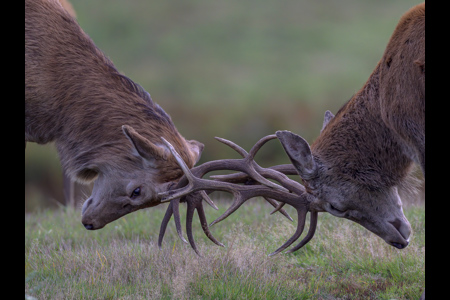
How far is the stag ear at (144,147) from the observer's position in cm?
575

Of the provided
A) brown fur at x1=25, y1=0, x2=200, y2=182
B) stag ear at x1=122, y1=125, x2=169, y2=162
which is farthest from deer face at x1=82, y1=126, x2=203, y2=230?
brown fur at x1=25, y1=0, x2=200, y2=182

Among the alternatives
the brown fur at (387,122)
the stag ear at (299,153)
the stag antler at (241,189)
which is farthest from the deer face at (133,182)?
the brown fur at (387,122)

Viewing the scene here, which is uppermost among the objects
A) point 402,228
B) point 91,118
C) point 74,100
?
point 74,100

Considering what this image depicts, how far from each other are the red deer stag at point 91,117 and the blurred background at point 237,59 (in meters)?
4.84

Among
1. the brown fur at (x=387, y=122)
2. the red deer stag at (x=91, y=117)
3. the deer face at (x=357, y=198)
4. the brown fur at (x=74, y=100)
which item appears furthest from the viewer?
the brown fur at (x=74, y=100)

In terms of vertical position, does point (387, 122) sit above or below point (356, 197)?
above

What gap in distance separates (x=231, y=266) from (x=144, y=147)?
4.11 feet

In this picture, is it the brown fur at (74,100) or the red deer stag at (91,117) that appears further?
the brown fur at (74,100)

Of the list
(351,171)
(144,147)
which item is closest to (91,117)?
(144,147)

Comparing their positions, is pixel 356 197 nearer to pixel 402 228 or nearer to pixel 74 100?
pixel 402 228

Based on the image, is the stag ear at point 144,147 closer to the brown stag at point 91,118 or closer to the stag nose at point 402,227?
the brown stag at point 91,118

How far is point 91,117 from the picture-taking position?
6.30m

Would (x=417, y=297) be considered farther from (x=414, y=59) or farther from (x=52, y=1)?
(x=52, y=1)
